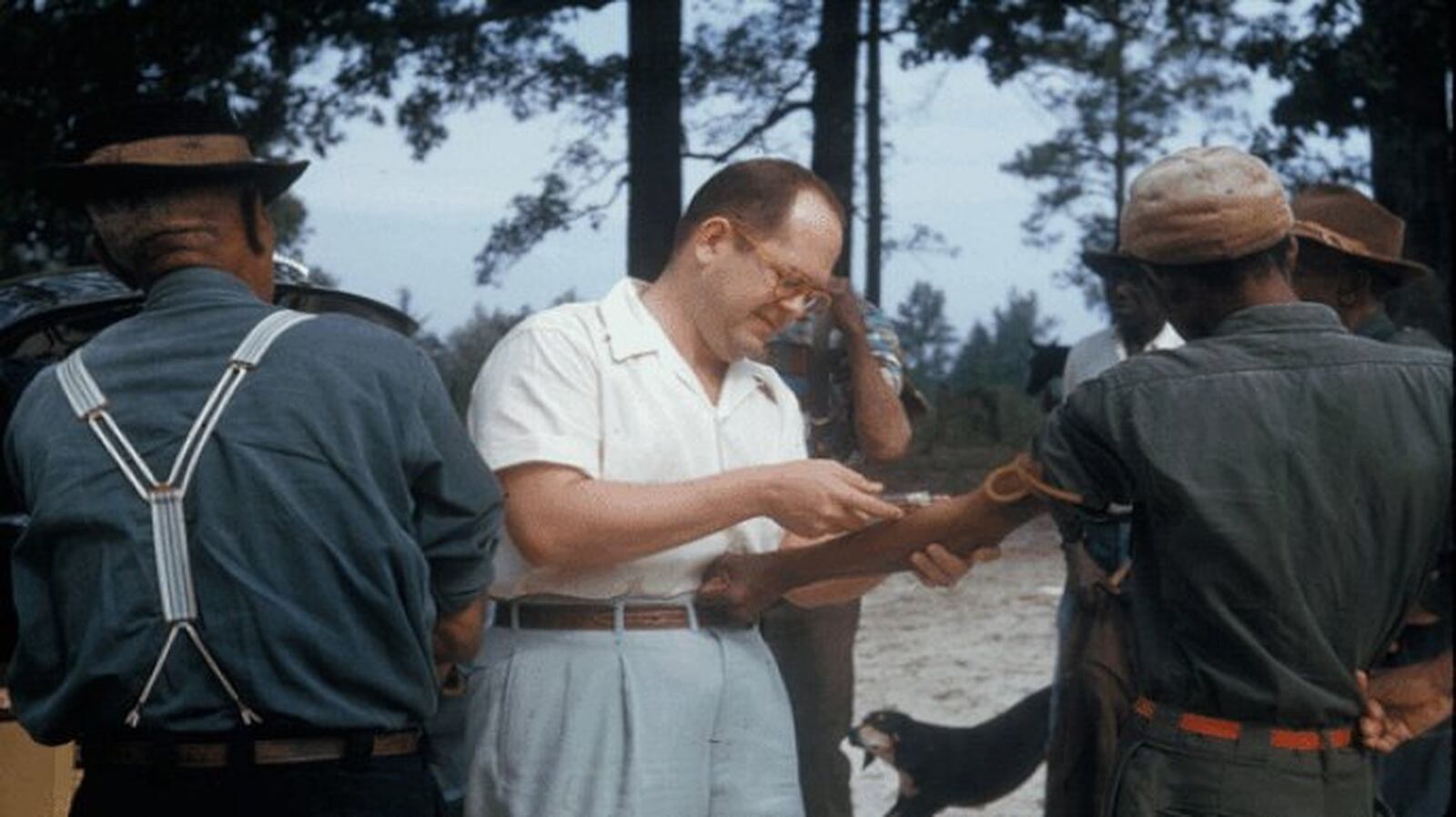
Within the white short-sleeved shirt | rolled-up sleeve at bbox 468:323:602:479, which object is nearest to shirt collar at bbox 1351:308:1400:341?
the white short-sleeved shirt

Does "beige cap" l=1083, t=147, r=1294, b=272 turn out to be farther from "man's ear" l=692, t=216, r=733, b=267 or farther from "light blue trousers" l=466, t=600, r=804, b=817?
"light blue trousers" l=466, t=600, r=804, b=817

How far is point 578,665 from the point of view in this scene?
10.8ft

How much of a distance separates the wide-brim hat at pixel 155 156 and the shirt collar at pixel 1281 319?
163cm

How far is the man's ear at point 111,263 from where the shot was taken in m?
3.03

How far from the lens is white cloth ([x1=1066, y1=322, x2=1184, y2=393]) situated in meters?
6.38

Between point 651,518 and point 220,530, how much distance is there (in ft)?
2.60

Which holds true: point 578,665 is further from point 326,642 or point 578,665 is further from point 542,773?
point 326,642

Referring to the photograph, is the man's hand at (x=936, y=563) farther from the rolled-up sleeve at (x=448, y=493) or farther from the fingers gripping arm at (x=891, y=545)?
the rolled-up sleeve at (x=448, y=493)

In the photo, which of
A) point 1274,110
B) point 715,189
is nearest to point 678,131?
point 1274,110

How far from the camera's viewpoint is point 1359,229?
457 centimetres

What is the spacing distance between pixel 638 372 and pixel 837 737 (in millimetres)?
3233

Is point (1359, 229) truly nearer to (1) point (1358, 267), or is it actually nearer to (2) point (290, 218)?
(1) point (1358, 267)

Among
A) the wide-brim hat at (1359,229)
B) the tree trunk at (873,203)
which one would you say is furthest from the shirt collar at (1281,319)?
the tree trunk at (873,203)

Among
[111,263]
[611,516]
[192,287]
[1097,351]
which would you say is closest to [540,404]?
[611,516]
